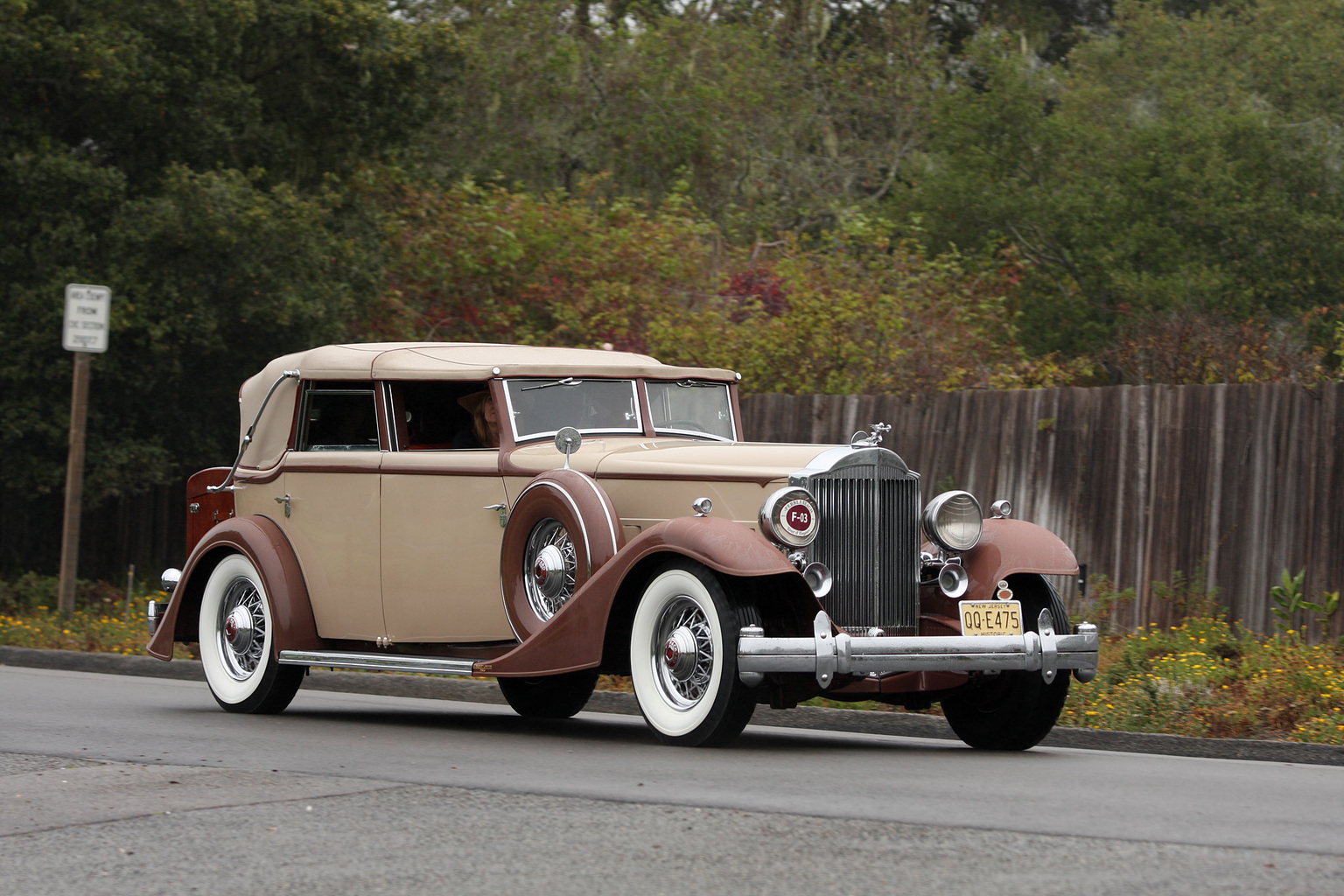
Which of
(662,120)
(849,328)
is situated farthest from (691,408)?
(662,120)

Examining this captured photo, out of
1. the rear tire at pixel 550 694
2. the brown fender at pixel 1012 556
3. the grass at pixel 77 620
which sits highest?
the brown fender at pixel 1012 556

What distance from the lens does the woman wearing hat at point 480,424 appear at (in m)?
9.96

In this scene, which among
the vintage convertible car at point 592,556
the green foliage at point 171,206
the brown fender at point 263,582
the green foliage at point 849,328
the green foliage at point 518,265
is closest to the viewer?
the vintage convertible car at point 592,556

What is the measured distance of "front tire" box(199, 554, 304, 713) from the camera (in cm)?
1043

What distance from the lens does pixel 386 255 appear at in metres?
21.5

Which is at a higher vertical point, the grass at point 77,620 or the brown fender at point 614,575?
the brown fender at point 614,575

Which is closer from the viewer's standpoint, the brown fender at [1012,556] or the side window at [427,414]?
the brown fender at [1012,556]

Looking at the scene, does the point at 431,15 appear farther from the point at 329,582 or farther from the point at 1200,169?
the point at 329,582

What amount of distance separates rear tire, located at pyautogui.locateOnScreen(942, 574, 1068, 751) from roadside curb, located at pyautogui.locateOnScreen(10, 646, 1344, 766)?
48cm

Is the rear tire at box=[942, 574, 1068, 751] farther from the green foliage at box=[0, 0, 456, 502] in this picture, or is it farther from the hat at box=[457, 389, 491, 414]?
the green foliage at box=[0, 0, 456, 502]

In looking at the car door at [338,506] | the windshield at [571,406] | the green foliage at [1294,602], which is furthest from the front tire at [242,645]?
the green foliage at [1294,602]

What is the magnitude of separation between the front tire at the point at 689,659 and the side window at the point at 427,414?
211 centimetres

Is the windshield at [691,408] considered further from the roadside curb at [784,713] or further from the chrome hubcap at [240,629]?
the chrome hubcap at [240,629]

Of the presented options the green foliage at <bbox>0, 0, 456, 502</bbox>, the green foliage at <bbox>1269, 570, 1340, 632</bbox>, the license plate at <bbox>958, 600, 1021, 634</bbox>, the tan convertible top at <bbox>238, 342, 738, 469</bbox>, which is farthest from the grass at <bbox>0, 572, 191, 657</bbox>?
the green foliage at <bbox>1269, 570, 1340, 632</bbox>
